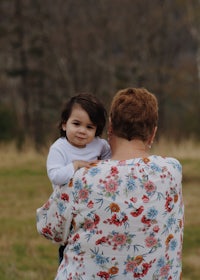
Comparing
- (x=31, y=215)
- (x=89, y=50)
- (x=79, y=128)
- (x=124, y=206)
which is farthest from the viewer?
→ (x=89, y=50)

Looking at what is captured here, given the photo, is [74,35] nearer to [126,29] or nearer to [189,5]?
[126,29]

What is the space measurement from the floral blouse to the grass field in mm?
3453

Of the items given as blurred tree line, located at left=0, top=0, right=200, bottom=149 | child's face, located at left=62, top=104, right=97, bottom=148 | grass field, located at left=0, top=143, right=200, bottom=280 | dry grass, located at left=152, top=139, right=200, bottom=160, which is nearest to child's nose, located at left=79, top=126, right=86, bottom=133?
child's face, located at left=62, top=104, right=97, bottom=148

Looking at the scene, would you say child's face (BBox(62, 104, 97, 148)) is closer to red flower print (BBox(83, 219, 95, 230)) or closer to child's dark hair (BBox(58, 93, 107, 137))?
child's dark hair (BBox(58, 93, 107, 137))

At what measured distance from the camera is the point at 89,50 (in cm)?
2912

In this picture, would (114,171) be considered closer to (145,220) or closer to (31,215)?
(145,220)

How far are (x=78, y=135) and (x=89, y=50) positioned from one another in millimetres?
26173

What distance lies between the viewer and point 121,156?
3.10 meters

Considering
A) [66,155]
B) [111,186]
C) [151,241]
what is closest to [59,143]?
[66,155]

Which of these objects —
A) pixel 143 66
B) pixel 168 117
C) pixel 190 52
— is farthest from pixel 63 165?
pixel 190 52

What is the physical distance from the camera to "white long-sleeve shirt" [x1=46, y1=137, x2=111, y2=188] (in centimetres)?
306

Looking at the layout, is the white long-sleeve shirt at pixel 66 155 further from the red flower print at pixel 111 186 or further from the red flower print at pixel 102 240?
the red flower print at pixel 102 240

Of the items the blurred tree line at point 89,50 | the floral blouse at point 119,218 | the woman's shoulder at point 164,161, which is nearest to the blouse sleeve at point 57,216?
the floral blouse at point 119,218

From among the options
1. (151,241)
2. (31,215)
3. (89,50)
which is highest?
(89,50)
